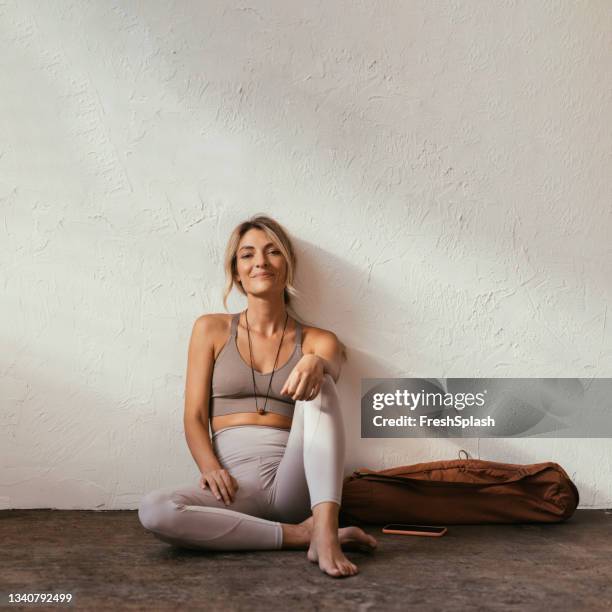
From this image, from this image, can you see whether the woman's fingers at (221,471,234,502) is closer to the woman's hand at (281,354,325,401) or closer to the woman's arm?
the woman's arm

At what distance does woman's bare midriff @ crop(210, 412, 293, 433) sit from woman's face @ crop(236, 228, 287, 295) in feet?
1.33

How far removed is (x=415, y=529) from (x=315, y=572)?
1.80 ft

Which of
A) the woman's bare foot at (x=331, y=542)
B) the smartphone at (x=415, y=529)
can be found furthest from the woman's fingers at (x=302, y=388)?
the smartphone at (x=415, y=529)

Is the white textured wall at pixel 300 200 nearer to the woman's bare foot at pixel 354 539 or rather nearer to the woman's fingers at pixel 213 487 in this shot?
the woman's fingers at pixel 213 487

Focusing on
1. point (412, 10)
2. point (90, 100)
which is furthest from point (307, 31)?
point (90, 100)

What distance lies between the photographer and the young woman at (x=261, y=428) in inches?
77.7

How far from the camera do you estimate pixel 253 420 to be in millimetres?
2385

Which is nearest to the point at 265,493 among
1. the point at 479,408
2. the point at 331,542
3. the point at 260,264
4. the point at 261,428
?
the point at 261,428

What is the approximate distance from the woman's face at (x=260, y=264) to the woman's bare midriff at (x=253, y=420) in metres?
0.40

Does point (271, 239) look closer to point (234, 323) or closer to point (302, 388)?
point (234, 323)

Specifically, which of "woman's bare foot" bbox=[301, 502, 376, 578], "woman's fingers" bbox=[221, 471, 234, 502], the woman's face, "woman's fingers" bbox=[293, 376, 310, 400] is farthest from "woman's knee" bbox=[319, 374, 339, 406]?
the woman's face

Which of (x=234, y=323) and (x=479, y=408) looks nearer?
(x=234, y=323)

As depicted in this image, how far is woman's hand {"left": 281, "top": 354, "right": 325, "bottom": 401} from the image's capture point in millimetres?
1943

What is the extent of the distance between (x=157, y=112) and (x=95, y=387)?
100cm
